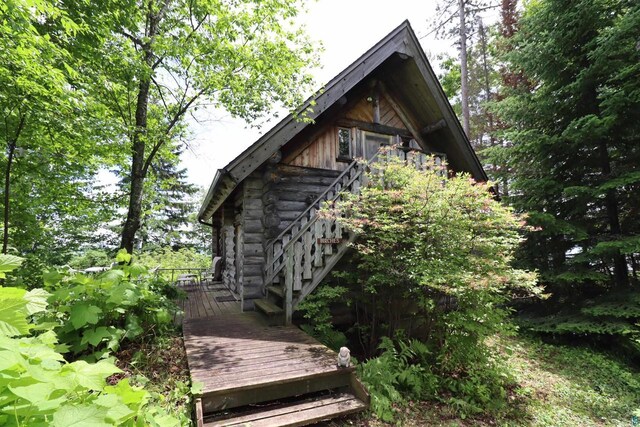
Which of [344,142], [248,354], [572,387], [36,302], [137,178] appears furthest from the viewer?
[344,142]

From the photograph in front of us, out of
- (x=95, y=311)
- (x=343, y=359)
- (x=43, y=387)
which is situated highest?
(x=43, y=387)

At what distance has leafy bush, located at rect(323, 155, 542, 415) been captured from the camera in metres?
5.06

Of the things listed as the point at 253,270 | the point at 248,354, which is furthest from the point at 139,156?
the point at 248,354

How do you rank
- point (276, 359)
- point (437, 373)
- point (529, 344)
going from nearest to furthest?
point (276, 359) → point (437, 373) → point (529, 344)

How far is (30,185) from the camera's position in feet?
26.9

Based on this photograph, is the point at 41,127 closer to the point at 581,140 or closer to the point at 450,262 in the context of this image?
the point at 450,262

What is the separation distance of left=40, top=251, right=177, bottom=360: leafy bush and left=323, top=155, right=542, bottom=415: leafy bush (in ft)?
11.9

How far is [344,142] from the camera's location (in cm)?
875

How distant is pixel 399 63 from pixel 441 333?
7684 mm

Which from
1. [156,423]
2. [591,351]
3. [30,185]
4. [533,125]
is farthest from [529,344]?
[30,185]

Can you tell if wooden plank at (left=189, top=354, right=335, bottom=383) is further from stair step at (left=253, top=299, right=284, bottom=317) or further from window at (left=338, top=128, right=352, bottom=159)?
window at (left=338, top=128, right=352, bottom=159)

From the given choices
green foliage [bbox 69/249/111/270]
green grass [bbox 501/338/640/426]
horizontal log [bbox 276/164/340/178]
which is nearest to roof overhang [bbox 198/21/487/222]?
horizontal log [bbox 276/164/340/178]

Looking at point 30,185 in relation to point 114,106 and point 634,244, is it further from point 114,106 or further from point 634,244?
point 634,244

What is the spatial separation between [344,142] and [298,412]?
7.09 metres
